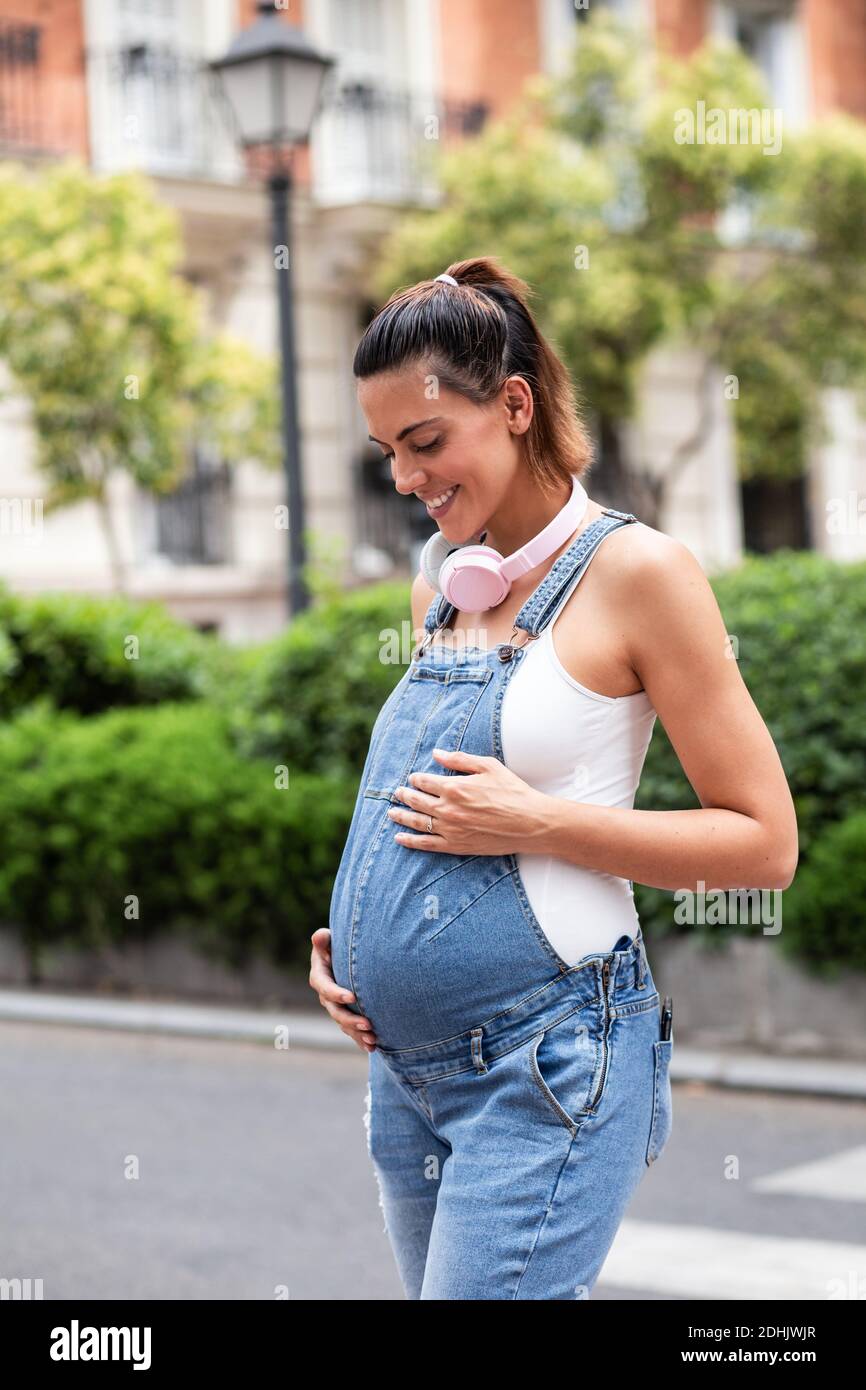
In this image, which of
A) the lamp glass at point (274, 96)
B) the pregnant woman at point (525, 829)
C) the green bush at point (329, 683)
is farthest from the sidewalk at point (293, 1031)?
the lamp glass at point (274, 96)

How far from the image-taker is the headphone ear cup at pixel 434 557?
2.54 m

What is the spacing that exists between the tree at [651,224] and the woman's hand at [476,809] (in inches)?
675

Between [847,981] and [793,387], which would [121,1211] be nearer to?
[847,981]

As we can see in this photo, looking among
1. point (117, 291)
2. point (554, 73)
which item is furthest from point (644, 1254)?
point (554, 73)

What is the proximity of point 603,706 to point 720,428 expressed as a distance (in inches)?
924

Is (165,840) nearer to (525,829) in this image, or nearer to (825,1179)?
(825,1179)

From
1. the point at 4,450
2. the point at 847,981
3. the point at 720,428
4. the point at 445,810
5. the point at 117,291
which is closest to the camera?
the point at 445,810

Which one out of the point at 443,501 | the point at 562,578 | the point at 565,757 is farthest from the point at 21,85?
the point at 565,757

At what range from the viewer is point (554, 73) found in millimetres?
21641

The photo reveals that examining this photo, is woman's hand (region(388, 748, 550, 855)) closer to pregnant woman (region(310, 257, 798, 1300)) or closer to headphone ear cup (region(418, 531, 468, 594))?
pregnant woman (region(310, 257, 798, 1300))

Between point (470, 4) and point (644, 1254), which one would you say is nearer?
point (644, 1254)

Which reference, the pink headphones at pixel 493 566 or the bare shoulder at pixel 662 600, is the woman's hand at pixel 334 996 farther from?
the bare shoulder at pixel 662 600

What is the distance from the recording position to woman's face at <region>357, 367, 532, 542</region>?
2.32 metres

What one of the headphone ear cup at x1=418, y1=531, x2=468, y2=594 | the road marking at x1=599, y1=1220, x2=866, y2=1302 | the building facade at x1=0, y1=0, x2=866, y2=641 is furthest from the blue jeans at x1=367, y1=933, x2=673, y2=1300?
the building facade at x1=0, y1=0, x2=866, y2=641
